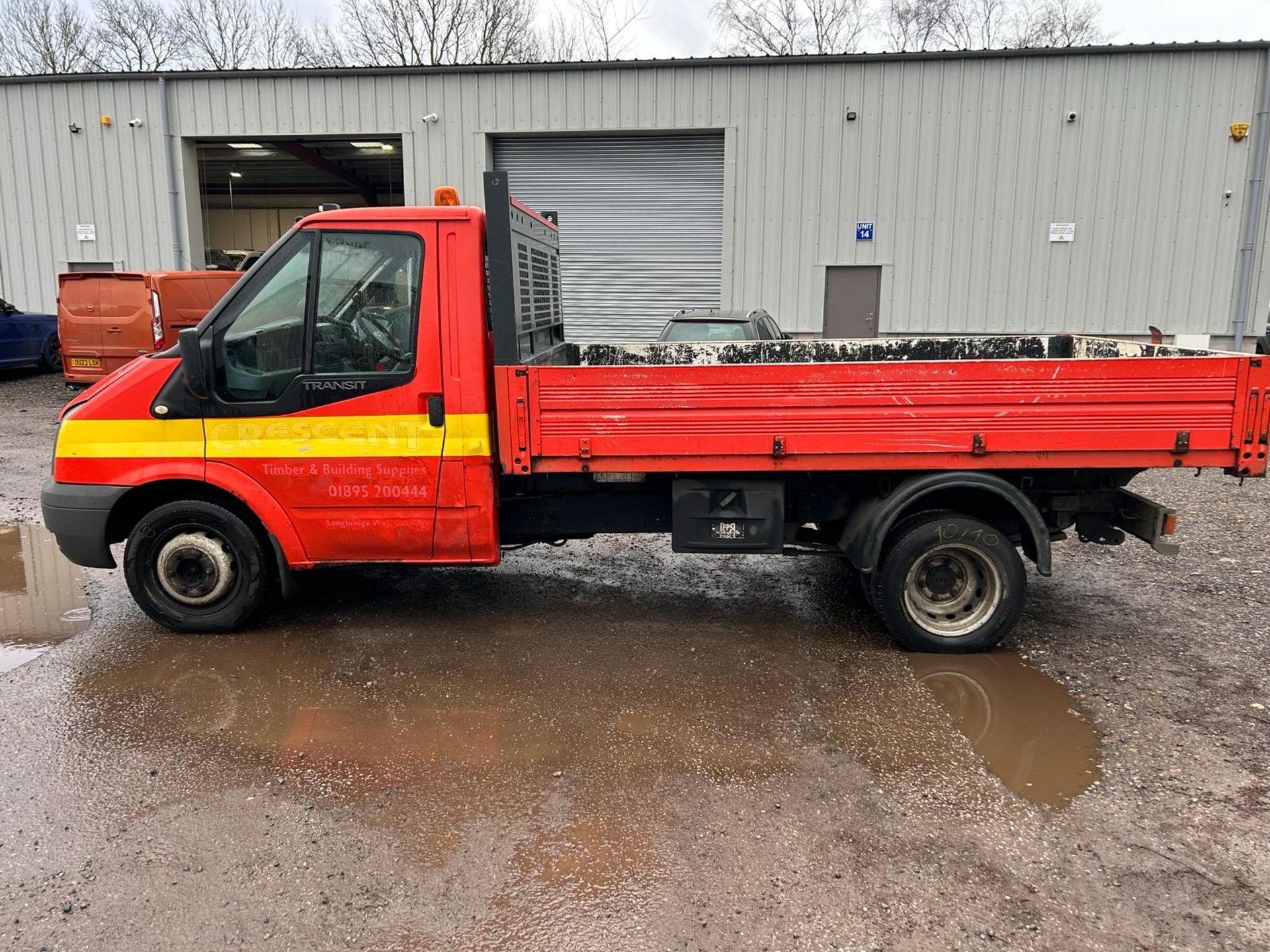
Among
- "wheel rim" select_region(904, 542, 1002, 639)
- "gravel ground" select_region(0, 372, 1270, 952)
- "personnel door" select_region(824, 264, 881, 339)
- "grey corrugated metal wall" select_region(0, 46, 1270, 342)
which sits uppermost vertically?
"grey corrugated metal wall" select_region(0, 46, 1270, 342)

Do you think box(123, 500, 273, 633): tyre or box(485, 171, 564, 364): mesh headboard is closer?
box(485, 171, 564, 364): mesh headboard

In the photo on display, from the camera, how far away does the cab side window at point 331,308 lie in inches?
193

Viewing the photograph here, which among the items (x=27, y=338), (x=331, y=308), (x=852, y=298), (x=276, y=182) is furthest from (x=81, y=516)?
(x=276, y=182)

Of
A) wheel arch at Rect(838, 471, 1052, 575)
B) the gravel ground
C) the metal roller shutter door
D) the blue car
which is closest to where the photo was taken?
the gravel ground

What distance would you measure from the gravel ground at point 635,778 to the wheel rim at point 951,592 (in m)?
0.25

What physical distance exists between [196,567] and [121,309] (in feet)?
34.5

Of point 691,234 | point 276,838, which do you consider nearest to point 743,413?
point 276,838

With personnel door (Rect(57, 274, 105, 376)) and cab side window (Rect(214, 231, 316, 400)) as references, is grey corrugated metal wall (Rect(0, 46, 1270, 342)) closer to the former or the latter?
personnel door (Rect(57, 274, 105, 376))

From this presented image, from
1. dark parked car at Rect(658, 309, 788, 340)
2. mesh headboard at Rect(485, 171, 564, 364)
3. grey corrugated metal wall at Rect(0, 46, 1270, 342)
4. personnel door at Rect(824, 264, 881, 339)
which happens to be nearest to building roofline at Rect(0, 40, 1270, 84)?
grey corrugated metal wall at Rect(0, 46, 1270, 342)

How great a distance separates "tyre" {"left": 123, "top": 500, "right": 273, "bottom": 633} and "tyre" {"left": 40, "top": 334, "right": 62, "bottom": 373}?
1518 cm

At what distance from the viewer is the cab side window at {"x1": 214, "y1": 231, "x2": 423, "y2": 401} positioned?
4.90 metres

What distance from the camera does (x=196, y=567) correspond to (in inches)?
210

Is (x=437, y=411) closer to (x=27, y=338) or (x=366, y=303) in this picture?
(x=366, y=303)

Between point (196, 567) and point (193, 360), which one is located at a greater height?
point (193, 360)
